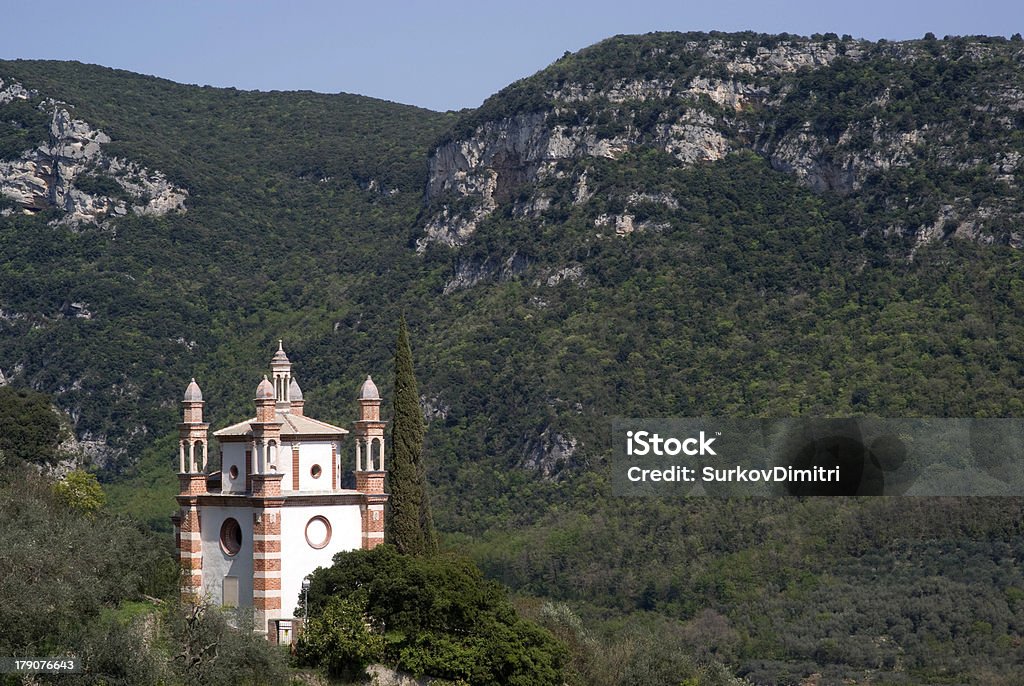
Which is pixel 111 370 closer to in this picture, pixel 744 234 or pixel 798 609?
pixel 744 234

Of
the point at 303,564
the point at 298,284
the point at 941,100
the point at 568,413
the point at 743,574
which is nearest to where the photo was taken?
the point at 303,564

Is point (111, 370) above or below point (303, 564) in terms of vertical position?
above

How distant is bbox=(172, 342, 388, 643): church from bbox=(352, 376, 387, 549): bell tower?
31mm

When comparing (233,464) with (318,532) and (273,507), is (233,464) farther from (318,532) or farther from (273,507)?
(318,532)

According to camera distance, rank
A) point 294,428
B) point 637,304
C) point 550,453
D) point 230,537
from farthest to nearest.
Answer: point 637,304 → point 550,453 → point 230,537 → point 294,428

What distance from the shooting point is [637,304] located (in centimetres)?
12712

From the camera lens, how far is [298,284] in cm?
15662

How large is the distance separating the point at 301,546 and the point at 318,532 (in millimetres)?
767

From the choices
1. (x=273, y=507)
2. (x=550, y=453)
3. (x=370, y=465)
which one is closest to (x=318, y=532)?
(x=273, y=507)

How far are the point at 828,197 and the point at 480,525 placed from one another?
4268 centimetres

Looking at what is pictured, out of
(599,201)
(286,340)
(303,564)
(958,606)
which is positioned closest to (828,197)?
(599,201)

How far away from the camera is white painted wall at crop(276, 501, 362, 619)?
182 feet

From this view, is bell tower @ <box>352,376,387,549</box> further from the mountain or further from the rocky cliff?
the rocky cliff

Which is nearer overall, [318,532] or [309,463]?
[318,532]
